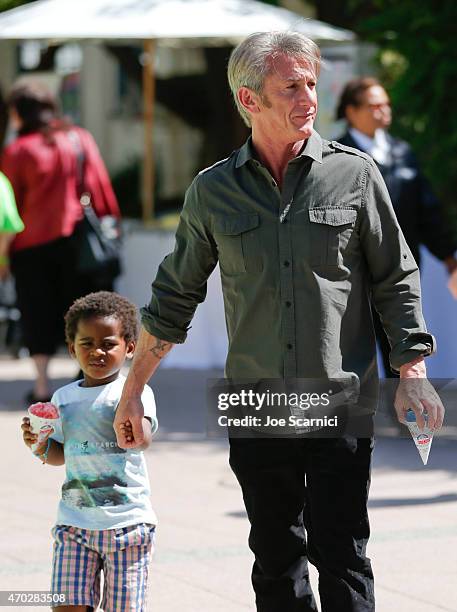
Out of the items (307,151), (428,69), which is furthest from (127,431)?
(428,69)

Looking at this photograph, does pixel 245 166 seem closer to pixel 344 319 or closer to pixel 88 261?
pixel 344 319

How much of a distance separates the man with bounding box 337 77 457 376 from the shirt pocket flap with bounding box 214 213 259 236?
4.08 m

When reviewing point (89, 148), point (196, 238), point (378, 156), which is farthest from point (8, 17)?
point (196, 238)

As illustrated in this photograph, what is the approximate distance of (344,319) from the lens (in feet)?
12.2

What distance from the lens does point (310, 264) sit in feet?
12.0

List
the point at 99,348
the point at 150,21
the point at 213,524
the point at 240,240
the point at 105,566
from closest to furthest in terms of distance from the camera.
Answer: the point at 240,240 → the point at 105,566 → the point at 99,348 → the point at 213,524 → the point at 150,21

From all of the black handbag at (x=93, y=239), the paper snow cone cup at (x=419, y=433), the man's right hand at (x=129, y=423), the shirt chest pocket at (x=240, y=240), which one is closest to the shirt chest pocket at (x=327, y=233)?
the shirt chest pocket at (x=240, y=240)

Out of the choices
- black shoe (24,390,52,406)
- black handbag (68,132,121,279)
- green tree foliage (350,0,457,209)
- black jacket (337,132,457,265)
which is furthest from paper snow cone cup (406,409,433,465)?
green tree foliage (350,0,457,209)

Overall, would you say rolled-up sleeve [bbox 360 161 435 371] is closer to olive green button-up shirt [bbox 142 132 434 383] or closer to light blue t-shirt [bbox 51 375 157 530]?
olive green button-up shirt [bbox 142 132 434 383]

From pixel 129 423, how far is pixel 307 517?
546 mm

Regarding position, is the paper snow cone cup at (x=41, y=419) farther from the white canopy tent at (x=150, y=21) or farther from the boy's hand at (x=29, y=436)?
the white canopy tent at (x=150, y=21)

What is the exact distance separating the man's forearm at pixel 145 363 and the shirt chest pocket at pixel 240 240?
11.7 inches

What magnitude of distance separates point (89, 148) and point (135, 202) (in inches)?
487

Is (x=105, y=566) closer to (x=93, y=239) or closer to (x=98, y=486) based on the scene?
(x=98, y=486)
